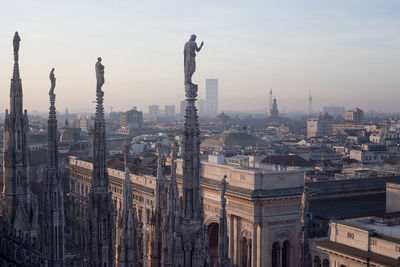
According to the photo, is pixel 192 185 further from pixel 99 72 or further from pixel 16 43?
pixel 16 43

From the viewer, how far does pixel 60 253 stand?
2081 cm

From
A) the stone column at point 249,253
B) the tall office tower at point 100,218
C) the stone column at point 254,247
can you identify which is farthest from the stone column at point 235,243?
the tall office tower at point 100,218

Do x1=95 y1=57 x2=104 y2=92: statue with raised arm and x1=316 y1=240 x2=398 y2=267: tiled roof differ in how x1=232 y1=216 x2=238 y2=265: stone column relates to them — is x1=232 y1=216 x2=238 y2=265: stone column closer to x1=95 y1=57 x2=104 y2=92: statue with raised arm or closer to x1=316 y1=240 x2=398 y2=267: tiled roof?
x1=316 y1=240 x2=398 y2=267: tiled roof

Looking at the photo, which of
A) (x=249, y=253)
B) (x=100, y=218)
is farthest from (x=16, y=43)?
(x=249, y=253)

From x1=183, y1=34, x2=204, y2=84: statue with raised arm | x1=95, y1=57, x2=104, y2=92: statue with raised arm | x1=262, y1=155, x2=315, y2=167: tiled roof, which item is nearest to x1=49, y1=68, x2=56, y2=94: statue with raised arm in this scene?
x1=95, y1=57, x2=104, y2=92: statue with raised arm

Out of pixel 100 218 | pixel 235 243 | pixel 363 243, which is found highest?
pixel 100 218

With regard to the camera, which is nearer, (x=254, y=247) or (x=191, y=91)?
(x=191, y=91)

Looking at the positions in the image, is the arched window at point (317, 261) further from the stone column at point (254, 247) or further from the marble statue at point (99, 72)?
the marble statue at point (99, 72)

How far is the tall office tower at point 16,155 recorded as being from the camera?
25922 mm

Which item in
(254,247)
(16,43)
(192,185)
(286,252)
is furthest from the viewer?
(286,252)

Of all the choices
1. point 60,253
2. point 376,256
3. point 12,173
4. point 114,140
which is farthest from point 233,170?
point 114,140

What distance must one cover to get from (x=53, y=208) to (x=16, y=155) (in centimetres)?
599

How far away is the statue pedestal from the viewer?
14.8 metres

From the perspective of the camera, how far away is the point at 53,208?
21.7 meters
